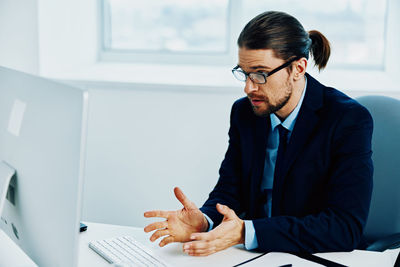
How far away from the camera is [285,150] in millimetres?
1494

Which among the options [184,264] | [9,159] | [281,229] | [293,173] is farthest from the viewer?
[293,173]

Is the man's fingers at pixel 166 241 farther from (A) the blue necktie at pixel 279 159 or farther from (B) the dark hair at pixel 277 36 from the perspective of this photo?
(B) the dark hair at pixel 277 36

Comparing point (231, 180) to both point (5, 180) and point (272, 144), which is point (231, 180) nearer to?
point (272, 144)

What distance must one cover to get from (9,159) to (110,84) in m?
1.57

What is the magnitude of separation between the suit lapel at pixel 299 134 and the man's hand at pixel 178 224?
10.7 inches

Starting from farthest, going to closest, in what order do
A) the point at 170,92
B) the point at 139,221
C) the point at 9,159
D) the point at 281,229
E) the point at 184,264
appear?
the point at 139,221, the point at 170,92, the point at 281,229, the point at 184,264, the point at 9,159

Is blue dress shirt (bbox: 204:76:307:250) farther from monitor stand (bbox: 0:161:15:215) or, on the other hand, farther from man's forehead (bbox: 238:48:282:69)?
monitor stand (bbox: 0:161:15:215)

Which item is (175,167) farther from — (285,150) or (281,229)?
(281,229)

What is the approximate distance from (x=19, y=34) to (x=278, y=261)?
6.68ft

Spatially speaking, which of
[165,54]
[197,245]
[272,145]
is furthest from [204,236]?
[165,54]

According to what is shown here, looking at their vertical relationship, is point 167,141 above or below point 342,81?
below

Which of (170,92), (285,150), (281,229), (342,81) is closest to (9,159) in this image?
(281,229)

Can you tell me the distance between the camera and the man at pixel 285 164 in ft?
4.16

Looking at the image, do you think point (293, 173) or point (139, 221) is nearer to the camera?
point (293, 173)
